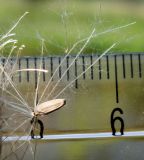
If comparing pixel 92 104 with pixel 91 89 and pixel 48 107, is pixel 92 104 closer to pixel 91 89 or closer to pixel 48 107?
pixel 91 89

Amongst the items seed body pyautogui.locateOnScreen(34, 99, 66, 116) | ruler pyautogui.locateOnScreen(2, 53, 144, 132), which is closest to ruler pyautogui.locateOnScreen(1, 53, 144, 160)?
ruler pyautogui.locateOnScreen(2, 53, 144, 132)

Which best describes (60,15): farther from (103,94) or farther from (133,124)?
(133,124)

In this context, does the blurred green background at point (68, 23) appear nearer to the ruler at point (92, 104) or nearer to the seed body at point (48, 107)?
the ruler at point (92, 104)

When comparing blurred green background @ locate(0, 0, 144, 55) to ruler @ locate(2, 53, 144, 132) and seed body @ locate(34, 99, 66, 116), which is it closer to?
ruler @ locate(2, 53, 144, 132)

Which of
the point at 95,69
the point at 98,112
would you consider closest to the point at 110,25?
the point at 95,69

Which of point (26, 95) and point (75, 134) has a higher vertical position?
point (26, 95)

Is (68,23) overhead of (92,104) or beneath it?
overhead

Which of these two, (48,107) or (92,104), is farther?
(92,104)

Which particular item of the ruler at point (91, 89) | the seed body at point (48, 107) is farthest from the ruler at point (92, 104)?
the seed body at point (48, 107)

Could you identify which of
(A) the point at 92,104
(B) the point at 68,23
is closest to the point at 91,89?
A: (A) the point at 92,104
